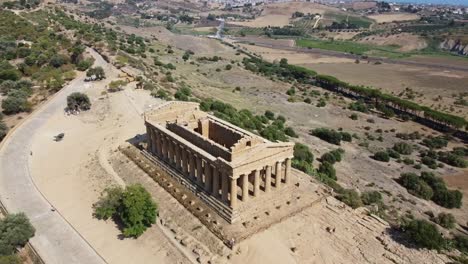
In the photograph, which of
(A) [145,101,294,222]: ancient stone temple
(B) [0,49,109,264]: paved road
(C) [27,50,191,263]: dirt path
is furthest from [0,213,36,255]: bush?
(A) [145,101,294,222]: ancient stone temple

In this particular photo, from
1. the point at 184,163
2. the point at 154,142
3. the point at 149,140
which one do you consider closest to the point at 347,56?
the point at 149,140

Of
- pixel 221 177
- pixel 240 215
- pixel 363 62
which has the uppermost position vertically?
pixel 221 177

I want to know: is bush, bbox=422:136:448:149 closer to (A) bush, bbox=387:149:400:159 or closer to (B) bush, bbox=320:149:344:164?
(A) bush, bbox=387:149:400:159

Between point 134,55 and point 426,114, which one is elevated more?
point 134,55

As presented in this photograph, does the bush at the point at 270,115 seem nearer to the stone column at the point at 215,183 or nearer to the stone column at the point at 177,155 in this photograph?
the stone column at the point at 177,155

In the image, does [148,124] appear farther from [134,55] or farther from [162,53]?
[162,53]

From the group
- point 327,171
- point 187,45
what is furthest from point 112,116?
→ point 187,45
